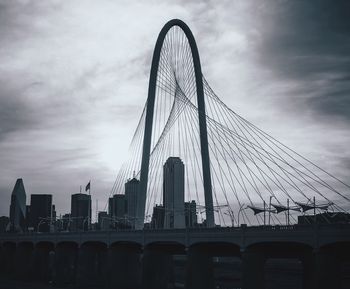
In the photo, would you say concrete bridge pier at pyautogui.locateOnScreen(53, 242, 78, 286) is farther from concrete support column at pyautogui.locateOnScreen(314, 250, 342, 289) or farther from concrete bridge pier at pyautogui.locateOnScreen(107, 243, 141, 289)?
concrete support column at pyautogui.locateOnScreen(314, 250, 342, 289)

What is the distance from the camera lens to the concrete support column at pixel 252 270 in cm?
4941

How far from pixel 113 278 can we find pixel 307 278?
33116 mm

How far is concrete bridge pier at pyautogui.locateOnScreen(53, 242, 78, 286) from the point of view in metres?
89.7

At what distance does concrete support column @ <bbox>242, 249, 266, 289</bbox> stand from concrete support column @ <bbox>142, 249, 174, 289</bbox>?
21474mm

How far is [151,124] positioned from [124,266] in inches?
939

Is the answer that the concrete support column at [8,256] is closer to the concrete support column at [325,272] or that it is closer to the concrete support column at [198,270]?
the concrete support column at [198,270]

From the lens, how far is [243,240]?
51156 mm

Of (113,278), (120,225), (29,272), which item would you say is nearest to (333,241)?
(113,278)

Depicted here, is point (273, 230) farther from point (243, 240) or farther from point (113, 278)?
point (113, 278)

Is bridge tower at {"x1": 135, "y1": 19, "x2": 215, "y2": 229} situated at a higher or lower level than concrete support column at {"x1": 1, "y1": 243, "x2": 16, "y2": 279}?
higher

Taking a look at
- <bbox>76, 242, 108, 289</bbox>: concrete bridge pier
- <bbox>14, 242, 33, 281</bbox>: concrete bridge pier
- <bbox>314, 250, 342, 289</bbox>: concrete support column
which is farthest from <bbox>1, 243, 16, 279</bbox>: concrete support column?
<bbox>314, 250, 342, 289</bbox>: concrete support column

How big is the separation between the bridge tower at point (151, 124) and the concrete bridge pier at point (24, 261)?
42.2 meters

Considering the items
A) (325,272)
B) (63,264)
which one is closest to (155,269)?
(63,264)

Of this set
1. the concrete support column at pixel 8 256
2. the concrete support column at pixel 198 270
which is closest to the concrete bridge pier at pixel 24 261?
the concrete support column at pixel 8 256
